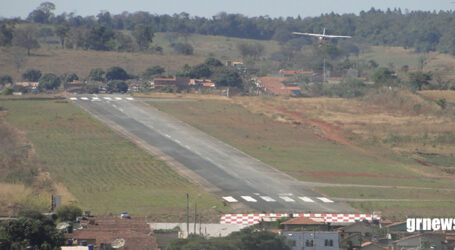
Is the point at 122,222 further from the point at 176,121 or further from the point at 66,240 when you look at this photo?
the point at 176,121

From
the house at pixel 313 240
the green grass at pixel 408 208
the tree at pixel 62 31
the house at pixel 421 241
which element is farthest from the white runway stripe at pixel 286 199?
the tree at pixel 62 31

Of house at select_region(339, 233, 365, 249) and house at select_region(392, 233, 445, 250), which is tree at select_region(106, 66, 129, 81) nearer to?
house at select_region(339, 233, 365, 249)

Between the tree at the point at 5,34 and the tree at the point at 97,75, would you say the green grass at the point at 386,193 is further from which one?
the tree at the point at 5,34

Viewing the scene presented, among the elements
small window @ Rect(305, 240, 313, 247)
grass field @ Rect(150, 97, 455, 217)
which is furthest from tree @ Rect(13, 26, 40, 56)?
small window @ Rect(305, 240, 313, 247)

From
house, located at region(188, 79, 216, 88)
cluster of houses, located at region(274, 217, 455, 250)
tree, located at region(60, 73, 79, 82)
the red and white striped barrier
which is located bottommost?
the red and white striped barrier

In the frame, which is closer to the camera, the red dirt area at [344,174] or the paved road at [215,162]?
the paved road at [215,162]

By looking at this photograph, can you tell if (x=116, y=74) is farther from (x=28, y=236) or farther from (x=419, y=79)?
(x=28, y=236)

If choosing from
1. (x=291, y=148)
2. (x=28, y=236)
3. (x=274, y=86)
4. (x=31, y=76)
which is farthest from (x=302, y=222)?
(x=31, y=76)

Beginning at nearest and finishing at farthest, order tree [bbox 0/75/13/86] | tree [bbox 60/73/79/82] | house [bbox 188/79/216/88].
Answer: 1. tree [bbox 0/75/13/86]
2. house [bbox 188/79/216/88]
3. tree [bbox 60/73/79/82]
